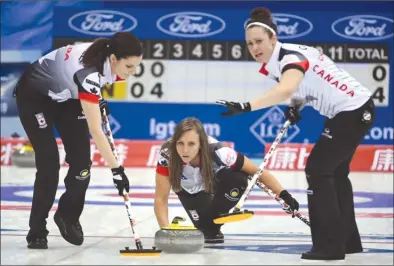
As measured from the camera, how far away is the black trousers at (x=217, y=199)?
4770mm

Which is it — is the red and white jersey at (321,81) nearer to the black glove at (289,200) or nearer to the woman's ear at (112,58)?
the black glove at (289,200)

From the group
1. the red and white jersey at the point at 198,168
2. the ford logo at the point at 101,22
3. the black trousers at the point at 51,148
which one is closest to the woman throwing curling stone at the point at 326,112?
the red and white jersey at the point at 198,168

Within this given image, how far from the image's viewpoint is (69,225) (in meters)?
4.36

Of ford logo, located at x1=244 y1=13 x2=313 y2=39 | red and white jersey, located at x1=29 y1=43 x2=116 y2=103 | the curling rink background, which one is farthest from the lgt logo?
red and white jersey, located at x1=29 y1=43 x2=116 y2=103

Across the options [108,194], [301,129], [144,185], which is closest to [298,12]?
[301,129]

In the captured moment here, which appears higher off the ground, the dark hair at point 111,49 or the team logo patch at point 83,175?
the dark hair at point 111,49

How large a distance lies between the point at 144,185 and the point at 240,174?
186 inches

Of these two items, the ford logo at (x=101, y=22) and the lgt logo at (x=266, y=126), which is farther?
the ford logo at (x=101, y=22)

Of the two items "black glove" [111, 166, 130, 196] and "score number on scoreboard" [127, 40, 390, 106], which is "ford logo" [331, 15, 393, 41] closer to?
"score number on scoreboard" [127, 40, 390, 106]

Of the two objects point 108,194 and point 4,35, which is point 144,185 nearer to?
point 108,194

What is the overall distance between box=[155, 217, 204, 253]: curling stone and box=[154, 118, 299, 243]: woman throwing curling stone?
256 mm

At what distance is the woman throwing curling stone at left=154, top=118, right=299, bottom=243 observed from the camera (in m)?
4.42

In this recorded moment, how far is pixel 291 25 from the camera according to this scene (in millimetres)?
13711

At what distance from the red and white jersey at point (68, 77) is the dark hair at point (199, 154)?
17.3 inches
